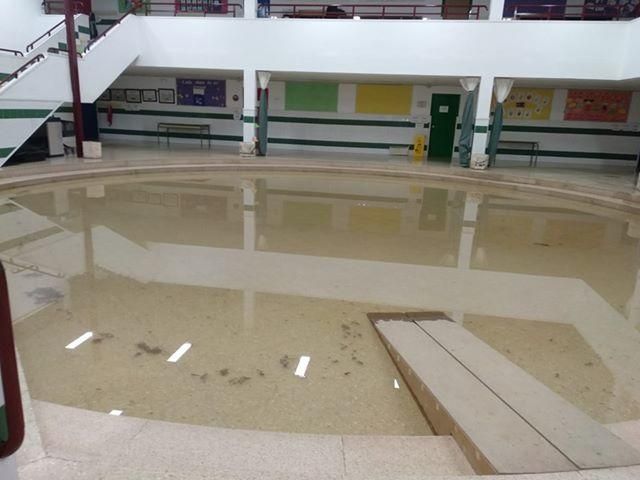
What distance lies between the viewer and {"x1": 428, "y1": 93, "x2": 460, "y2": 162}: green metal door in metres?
12.4

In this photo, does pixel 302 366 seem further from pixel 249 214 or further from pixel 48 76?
pixel 48 76

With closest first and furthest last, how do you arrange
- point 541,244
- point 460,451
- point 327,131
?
point 460,451 → point 541,244 → point 327,131

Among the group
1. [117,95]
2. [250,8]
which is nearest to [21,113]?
[250,8]

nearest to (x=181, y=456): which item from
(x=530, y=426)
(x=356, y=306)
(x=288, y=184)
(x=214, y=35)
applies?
(x=530, y=426)

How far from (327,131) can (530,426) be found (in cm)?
1174

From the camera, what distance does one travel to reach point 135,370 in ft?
8.22

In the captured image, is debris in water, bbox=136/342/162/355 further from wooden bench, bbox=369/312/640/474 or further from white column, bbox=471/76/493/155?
white column, bbox=471/76/493/155

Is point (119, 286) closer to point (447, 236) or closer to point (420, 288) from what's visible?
point (420, 288)

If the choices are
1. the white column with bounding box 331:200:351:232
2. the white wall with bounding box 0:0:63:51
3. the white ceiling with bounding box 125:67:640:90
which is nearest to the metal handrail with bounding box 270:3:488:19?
the white ceiling with bounding box 125:67:640:90

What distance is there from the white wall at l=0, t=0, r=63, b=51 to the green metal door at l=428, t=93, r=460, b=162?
9418 millimetres

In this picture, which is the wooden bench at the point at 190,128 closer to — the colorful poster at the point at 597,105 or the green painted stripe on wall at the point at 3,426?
the colorful poster at the point at 597,105

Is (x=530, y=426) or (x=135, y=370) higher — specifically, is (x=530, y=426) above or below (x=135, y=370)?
above

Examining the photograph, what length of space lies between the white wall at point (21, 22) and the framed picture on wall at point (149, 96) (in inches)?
115

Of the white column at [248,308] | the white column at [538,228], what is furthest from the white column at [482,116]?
the white column at [248,308]
